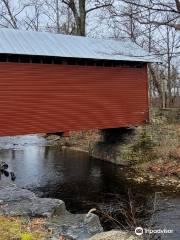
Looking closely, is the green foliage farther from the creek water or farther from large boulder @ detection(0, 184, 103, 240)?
large boulder @ detection(0, 184, 103, 240)

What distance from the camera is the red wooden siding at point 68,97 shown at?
615 inches

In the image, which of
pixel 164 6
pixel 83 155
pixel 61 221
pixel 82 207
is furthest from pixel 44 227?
pixel 83 155

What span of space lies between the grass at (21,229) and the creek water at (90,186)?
1451mm

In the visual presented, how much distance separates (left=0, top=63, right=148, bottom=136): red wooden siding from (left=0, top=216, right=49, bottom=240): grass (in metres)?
6.88

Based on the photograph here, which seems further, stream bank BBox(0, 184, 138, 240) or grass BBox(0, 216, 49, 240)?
stream bank BBox(0, 184, 138, 240)

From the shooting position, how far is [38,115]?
16.2 m

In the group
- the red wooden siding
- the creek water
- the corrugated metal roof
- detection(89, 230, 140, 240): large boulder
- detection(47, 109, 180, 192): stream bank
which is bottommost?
the creek water

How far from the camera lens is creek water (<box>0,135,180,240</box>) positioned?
39.2ft

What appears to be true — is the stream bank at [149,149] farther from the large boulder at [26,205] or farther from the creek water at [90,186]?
the large boulder at [26,205]

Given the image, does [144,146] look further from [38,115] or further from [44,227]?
[44,227]

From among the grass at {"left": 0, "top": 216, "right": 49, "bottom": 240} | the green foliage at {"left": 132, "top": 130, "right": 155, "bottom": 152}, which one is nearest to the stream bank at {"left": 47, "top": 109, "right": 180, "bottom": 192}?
the green foliage at {"left": 132, "top": 130, "right": 155, "bottom": 152}

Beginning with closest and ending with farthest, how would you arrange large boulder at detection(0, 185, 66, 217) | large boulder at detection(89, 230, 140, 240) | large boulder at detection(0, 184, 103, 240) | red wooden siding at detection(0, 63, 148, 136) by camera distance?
large boulder at detection(89, 230, 140, 240), large boulder at detection(0, 184, 103, 240), large boulder at detection(0, 185, 66, 217), red wooden siding at detection(0, 63, 148, 136)

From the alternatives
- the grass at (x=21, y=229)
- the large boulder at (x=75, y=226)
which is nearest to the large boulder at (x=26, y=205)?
the large boulder at (x=75, y=226)

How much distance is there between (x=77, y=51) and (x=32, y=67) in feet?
7.39
